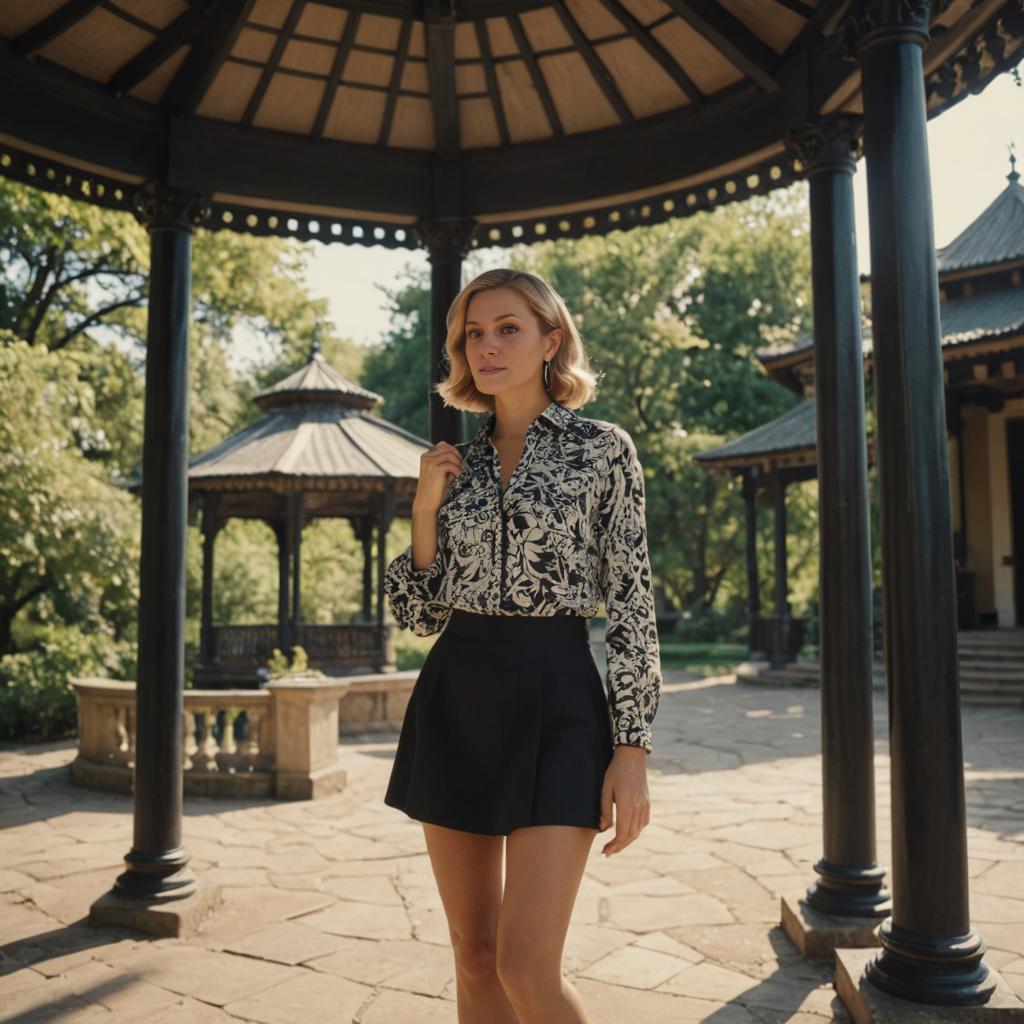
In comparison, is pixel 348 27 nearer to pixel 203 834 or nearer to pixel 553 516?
pixel 553 516

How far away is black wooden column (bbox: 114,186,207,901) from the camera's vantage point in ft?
15.4

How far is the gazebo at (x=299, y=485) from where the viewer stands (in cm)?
1557

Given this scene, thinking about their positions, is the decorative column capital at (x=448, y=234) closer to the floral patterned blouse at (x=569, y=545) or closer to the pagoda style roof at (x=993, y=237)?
the floral patterned blouse at (x=569, y=545)

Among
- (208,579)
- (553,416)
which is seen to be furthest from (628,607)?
(208,579)

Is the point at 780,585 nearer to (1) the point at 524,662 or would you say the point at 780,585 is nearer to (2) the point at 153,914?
(2) the point at 153,914

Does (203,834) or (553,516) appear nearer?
(553,516)

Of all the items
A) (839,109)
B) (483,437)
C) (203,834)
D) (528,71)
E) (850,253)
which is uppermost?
(528,71)

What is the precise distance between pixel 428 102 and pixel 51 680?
939 cm

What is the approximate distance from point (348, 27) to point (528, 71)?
898 mm

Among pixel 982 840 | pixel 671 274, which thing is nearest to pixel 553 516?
pixel 982 840

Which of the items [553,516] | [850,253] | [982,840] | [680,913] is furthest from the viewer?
[982,840]

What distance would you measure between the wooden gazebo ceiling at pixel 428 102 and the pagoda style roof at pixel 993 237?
47.3 ft

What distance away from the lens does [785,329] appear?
34.0 m

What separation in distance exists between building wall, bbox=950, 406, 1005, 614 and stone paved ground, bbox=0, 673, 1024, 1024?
30.6 ft
